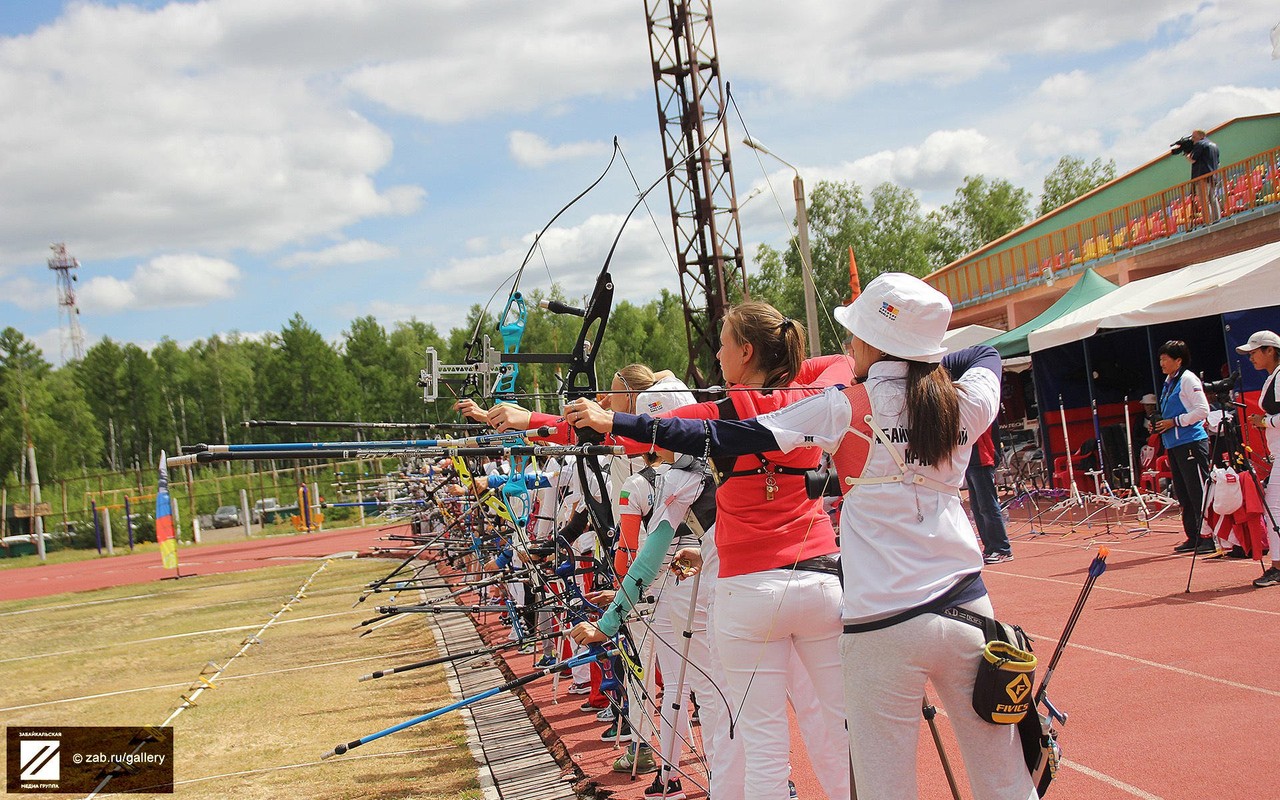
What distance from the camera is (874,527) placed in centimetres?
238

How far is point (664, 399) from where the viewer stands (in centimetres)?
411

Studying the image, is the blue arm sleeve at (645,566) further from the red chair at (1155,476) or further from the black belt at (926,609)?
the red chair at (1155,476)

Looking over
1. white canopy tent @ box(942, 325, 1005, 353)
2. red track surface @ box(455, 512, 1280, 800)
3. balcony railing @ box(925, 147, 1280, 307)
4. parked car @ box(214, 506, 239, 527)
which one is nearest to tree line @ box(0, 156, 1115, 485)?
parked car @ box(214, 506, 239, 527)

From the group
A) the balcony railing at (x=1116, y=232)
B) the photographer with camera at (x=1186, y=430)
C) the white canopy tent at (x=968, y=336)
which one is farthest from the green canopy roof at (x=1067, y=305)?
the photographer with camera at (x=1186, y=430)

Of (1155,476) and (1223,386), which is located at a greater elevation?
(1223,386)

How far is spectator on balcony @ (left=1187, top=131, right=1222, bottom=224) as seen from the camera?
17.4 meters

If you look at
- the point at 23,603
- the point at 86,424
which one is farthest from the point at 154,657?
the point at 86,424

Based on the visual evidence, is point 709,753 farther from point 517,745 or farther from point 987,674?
point 517,745

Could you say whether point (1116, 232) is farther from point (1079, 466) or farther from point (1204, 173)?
point (1079, 466)

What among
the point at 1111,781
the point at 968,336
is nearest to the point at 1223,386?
the point at 1111,781

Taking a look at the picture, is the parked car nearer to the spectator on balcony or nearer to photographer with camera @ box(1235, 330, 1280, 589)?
the spectator on balcony

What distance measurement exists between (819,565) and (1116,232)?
848 inches

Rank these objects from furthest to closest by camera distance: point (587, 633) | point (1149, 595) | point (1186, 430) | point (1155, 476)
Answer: point (1155, 476), point (1186, 430), point (1149, 595), point (587, 633)

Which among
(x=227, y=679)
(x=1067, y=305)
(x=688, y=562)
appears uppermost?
(x=1067, y=305)
